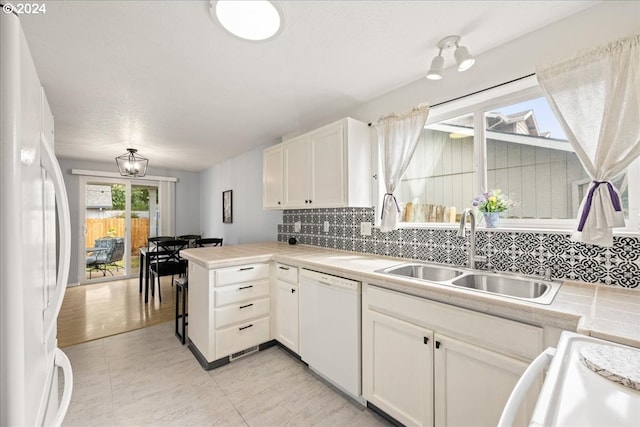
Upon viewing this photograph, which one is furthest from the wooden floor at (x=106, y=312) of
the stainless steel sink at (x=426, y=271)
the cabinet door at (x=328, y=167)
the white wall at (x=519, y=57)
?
the stainless steel sink at (x=426, y=271)

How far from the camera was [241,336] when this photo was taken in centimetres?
222

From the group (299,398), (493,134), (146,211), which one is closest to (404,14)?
(493,134)

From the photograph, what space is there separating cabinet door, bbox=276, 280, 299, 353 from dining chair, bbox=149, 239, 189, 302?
1.96 meters

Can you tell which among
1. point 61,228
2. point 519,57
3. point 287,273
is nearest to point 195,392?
point 287,273

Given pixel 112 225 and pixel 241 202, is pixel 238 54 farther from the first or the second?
pixel 112 225

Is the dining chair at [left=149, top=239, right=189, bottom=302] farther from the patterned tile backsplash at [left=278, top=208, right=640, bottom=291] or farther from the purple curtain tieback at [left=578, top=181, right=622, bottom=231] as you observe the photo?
the purple curtain tieback at [left=578, top=181, right=622, bottom=231]

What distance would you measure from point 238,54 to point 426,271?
75.4 inches

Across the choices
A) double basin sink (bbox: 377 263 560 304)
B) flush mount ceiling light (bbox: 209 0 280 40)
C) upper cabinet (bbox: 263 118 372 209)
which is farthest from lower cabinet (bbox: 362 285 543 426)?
flush mount ceiling light (bbox: 209 0 280 40)

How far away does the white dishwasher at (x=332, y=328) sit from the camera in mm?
1690

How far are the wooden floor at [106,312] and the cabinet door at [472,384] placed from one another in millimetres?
3032

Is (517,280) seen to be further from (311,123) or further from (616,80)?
(311,123)

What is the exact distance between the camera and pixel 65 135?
321cm

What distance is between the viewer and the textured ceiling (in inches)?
52.5

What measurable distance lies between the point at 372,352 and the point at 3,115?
5.83 feet
